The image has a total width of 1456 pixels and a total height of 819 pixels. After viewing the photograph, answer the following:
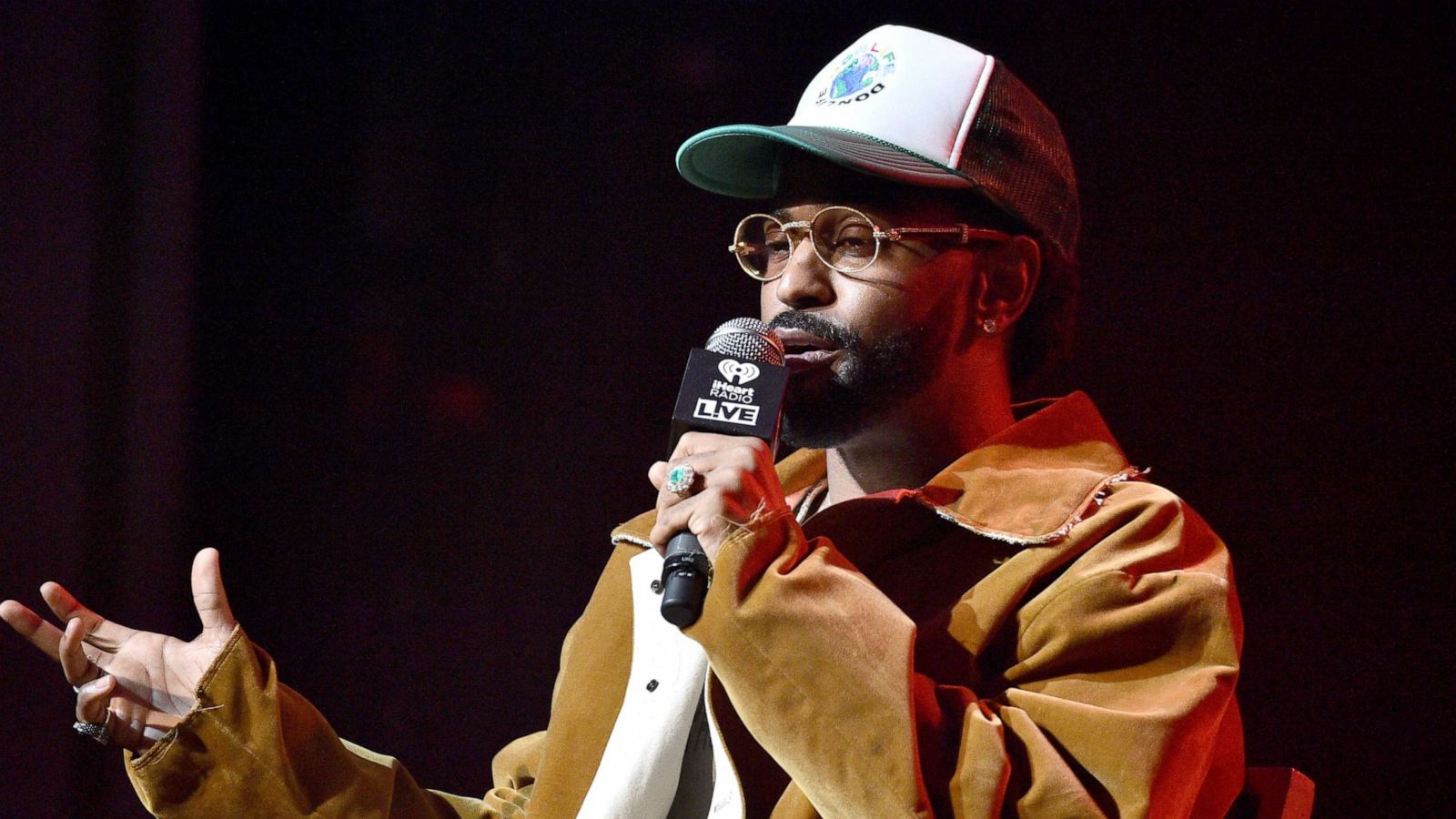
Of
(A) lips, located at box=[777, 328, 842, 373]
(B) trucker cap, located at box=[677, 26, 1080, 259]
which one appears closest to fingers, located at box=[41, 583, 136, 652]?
(A) lips, located at box=[777, 328, 842, 373]

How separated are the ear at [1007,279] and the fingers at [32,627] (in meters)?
1.20

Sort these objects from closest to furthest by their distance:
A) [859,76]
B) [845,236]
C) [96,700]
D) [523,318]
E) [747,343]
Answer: [747,343] < [96,700] < [845,236] < [859,76] < [523,318]

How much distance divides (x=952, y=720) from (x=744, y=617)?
0.25m

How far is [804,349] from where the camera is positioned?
5.50 feet

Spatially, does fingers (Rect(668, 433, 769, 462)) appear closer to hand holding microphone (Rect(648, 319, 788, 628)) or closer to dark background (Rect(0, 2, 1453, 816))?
hand holding microphone (Rect(648, 319, 788, 628))

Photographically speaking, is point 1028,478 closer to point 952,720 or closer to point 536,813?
point 952,720

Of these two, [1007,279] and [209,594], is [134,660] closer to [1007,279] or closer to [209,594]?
[209,594]

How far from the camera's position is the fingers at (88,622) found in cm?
162

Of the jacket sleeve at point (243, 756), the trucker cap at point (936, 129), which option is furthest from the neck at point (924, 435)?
the jacket sleeve at point (243, 756)

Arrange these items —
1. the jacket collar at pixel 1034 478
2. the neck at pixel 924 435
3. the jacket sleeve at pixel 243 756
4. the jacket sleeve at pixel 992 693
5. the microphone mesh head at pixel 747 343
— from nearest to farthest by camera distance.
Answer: the jacket sleeve at pixel 992 693 → the microphone mesh head at pixel 747 343 → the jacket collar at pixel 1034 478 → the jacket sleeve at pixel 243 756 → the neck at pixel 924 435

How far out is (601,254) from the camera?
101 inches

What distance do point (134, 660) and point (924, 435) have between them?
1.02 meters

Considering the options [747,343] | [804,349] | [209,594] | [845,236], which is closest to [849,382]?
[804,349]

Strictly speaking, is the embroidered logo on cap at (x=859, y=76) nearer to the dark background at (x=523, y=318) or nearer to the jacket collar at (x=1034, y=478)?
the jacket collar at (x=1034, y=478)
